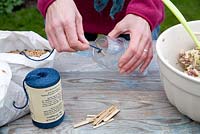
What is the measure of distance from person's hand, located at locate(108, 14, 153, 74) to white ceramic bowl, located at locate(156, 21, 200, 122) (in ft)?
0.16

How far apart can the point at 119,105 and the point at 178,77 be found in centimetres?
22

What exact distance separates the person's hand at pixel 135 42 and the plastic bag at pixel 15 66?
216 millimetres

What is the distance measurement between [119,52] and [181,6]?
1720 millimetres

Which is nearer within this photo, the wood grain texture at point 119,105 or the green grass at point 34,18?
the wood grain texture at point 119,105

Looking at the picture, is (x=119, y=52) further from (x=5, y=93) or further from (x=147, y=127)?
(x=5, y=93)

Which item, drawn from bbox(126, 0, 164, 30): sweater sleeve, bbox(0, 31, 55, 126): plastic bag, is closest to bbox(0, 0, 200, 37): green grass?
bbox(0, 31, 55, 126): plastic bag

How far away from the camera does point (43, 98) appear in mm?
1020

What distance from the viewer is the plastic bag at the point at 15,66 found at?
108cm

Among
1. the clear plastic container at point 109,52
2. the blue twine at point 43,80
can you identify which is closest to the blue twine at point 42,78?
the blue twine at point 43,80

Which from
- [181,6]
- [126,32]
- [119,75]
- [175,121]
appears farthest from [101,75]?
[181,6]

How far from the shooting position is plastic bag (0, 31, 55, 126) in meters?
1.08

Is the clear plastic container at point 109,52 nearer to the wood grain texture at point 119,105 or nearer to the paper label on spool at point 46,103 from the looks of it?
the wood grain texture at point 119,105

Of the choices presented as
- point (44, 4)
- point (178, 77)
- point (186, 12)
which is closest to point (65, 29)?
point (44, 4)

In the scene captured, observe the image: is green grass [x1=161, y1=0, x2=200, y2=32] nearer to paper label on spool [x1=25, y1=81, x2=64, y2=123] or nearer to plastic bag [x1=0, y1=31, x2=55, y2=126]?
plastic bag [x1=0, y1=31, x2=55, y2=126]
